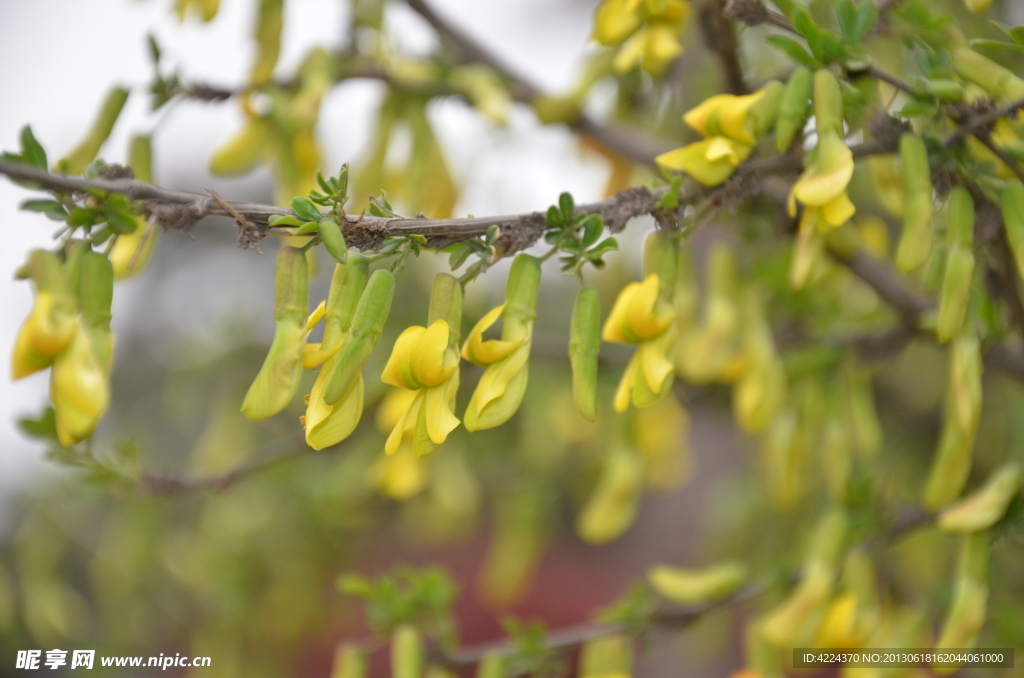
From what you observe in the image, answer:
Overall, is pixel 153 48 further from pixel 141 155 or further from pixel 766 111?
pixel 766 111

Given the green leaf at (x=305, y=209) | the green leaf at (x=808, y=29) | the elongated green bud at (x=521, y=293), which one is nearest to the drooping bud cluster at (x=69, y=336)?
the green leaf at (x=305, y=209)

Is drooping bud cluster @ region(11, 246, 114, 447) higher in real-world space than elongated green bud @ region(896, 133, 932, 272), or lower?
lower

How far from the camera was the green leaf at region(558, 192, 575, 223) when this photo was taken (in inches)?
15.7

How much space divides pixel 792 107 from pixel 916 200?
4.0 inches

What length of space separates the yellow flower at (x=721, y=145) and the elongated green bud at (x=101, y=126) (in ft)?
1.52

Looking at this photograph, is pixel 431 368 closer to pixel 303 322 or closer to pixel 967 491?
pixel 303 322

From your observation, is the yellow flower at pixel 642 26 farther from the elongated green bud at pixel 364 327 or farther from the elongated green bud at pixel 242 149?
the elongated green bud at pixel 242 149

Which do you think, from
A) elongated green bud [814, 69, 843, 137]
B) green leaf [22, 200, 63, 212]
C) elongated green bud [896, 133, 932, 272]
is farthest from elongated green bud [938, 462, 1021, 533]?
green leaf [22, 200, 63, 212]

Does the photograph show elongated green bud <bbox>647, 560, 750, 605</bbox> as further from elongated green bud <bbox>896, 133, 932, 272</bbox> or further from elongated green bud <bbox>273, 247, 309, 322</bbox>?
elongated green bud <bbox>273, 247, 309, 322</bbox>

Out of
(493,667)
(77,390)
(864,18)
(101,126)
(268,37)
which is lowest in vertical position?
(493,667)

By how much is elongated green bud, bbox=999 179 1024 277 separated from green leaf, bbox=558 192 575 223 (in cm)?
30

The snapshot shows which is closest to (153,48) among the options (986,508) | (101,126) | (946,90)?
(101,126)

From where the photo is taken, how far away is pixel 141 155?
608mm

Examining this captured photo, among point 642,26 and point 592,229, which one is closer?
point 592,229
